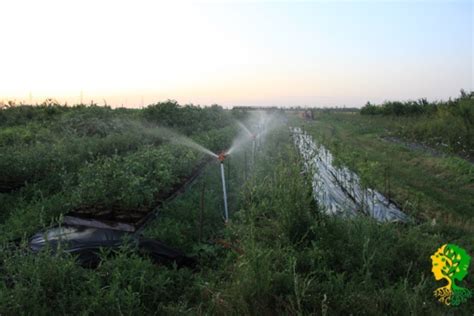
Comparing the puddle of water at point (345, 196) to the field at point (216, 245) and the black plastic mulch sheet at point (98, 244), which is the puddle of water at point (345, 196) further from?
the black plastic mulch sheet at point (98, 244)

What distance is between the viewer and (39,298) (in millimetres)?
2596

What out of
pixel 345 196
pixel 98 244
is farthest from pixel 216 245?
pixel 345 196

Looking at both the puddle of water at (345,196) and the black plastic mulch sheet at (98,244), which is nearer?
the black plastic mulch sheet at (98,244)

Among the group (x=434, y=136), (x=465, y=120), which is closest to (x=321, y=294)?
(x=465, y=120)

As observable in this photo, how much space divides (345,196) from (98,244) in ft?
16.3

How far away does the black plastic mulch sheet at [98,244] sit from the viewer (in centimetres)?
340

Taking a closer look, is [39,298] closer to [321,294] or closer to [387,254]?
[321,294]

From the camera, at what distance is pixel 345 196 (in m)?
7.22

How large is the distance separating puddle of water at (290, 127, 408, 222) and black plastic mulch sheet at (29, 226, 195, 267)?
183 centimetres

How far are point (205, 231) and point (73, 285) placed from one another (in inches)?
81.8

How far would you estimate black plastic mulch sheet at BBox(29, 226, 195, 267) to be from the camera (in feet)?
11.2

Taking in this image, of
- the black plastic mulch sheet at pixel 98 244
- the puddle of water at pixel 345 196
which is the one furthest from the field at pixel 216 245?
the puddle of water at pixel 345 196

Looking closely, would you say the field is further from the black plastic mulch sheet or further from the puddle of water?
the puddle of water

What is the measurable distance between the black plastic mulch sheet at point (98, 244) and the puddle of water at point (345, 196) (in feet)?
6.00
